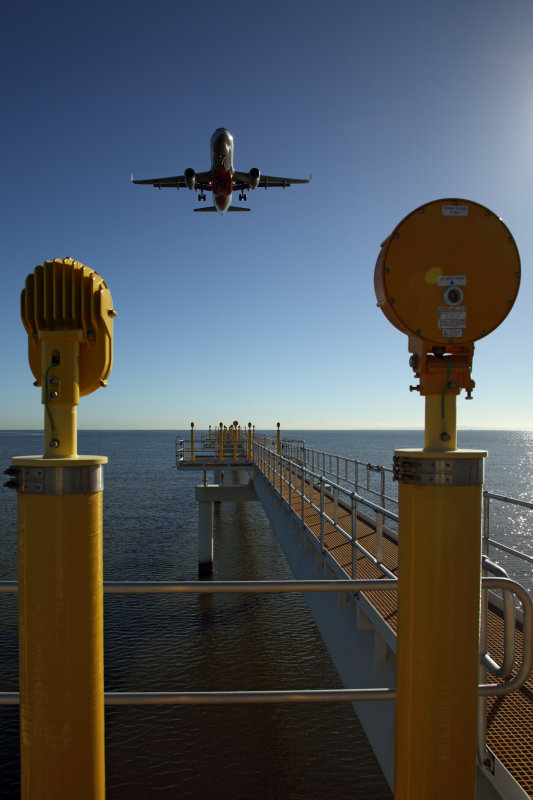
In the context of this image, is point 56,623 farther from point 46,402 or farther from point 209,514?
point 209,514

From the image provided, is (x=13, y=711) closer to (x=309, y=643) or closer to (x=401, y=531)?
(x=309, y=643)

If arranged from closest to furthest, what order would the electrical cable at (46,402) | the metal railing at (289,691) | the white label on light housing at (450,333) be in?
the electrical cable at (46,402) → the white label on light housing at (450,333) → the metal railing at (289,691)

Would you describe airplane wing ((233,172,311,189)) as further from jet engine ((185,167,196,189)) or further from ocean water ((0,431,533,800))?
ocean water ((0,431,533,800))

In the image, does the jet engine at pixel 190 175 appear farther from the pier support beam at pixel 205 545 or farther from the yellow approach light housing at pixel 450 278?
the yellow approach light housing at pixel 450 278

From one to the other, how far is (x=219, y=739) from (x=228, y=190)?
30.0 m

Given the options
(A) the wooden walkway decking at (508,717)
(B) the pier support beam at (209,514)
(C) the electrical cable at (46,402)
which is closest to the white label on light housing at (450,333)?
(C) the electrical cable at (46,402)

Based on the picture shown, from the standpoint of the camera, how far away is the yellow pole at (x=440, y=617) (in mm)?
2045

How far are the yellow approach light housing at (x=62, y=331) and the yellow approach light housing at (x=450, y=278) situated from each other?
47.8 inches

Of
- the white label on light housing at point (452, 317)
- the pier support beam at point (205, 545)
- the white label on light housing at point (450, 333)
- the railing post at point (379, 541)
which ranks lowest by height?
the pier support beam at point (205, 545)

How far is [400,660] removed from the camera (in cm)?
215

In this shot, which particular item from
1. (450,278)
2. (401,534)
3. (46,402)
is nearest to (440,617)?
(401,534)

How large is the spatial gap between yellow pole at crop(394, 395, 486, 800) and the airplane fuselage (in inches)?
1299

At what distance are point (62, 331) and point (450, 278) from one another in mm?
1593

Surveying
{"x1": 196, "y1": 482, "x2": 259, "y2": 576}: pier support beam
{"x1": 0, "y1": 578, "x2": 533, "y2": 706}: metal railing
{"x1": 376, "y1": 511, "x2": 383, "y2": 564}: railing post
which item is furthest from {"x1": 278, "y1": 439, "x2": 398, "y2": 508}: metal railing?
{"x1": 196, "y1": 482, "x2": 259, "y2": 576}: pier support beam
